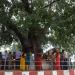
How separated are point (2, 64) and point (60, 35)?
9.15ft

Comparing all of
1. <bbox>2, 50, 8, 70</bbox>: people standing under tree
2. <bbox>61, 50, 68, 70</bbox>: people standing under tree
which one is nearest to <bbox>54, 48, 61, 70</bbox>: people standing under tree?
<bbox>61, 50, 68, 70</bbox>: people standing under tree

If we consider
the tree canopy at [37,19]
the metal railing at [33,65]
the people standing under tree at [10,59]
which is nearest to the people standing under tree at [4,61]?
the metal railing at [33,65]

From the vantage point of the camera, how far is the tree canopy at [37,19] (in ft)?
39.8

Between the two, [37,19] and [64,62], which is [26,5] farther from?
[64,62]

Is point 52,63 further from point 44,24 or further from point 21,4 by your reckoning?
point 21,4

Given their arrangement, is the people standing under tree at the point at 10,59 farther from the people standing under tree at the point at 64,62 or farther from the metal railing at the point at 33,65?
the people standing under tree at the point at 64,62

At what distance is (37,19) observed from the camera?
11.8 meters

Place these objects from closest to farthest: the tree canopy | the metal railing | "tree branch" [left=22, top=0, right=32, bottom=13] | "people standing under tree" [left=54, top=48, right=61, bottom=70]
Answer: the tree canopy
the metal railing
"people standing under tree" [left=54, top=48, right=61, bottom=70]
"tree branch" [left=22, top=0, right=32, bottom=13]

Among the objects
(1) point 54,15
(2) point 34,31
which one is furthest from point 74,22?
(2) point 34,31

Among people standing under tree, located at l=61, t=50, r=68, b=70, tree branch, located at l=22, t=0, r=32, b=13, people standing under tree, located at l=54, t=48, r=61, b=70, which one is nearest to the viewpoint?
people standing under tree, located at l=54, t=48, r=61, b=70

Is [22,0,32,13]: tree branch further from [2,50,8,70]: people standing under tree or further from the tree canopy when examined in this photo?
[2,50,8,70]: people standing under tree

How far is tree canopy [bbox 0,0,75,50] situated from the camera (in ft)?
39.8

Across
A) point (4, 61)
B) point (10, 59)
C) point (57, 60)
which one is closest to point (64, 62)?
point (57, 60)

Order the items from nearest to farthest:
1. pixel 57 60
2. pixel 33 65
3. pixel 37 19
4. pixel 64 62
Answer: pixel 37 19 → pixel 33 65 → pixel 57 60 → pixel 64 62
